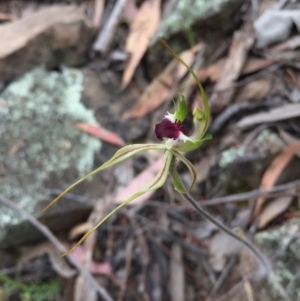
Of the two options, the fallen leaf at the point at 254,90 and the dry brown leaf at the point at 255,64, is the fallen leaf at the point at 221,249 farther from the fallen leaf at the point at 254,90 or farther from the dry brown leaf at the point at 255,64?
the dry brown leaf at the point at 255,64

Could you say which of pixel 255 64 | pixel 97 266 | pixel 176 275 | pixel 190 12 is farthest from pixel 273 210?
pixel 190 12

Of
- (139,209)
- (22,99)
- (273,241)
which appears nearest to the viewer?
(273,241)

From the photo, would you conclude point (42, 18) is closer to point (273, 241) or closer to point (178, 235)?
point (178, 235)

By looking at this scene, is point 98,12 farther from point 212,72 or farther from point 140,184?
point 140,184

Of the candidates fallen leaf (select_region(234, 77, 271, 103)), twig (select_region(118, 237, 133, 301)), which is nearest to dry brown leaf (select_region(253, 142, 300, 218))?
fallen leaf (select_region(234, 77, 271, 103))

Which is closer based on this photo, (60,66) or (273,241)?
(273,241)

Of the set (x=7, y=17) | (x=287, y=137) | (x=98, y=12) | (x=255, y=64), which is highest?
(x=7, y=17)

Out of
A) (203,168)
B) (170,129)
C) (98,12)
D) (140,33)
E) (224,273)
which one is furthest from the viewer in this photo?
(98,12)

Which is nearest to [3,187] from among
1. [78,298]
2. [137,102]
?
[78,298]
